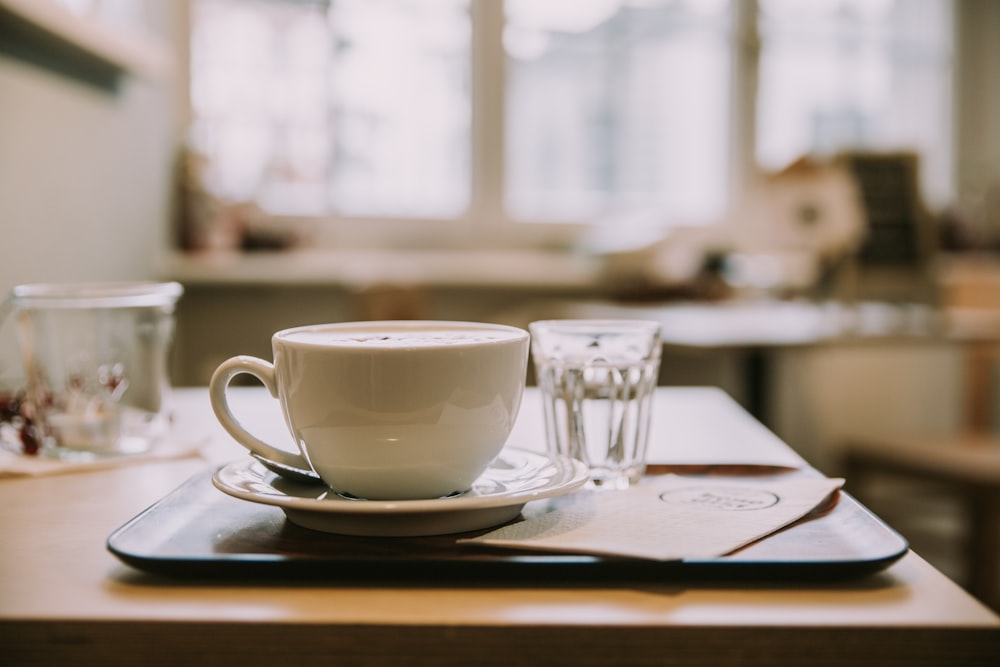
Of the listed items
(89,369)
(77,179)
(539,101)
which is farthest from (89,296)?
(539,101)

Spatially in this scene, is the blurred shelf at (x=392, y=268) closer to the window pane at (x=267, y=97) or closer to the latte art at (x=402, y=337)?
the window pane at (x=267, y=97)

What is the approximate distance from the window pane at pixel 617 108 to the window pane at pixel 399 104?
0.60 feet

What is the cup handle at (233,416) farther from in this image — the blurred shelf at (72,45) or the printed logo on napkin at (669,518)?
the blurred shelf at (72,45)

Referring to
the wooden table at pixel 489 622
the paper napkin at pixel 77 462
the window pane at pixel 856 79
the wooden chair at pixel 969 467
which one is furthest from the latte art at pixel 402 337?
the window pane at pixel 856 79

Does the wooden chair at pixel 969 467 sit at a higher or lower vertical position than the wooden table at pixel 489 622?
lower

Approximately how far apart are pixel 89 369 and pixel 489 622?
1.50ft

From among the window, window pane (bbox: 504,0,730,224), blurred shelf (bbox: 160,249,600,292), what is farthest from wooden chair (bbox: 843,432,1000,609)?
window pane (bbox: 504,0,730,224)

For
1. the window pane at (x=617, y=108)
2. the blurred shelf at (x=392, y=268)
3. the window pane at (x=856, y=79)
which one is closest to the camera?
the blurred shelf at (x=392, y=268)

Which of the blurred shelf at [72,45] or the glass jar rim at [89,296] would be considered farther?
the blurred shelf at [72,45]

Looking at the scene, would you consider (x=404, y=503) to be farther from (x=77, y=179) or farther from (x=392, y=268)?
(x=392, y=268)

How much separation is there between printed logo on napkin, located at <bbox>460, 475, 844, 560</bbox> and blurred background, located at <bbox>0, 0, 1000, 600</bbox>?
6.23 ft

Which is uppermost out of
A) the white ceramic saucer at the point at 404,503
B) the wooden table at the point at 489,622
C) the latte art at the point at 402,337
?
the latte art at the point at 402,337

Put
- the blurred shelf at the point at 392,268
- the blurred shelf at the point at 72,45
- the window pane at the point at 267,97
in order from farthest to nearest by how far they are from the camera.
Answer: the window pane at the point at 267,97 → the blurred shelf at the point at 392,268 → the blurred shelf at the point at 72,45

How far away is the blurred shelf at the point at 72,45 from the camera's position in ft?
4.44
